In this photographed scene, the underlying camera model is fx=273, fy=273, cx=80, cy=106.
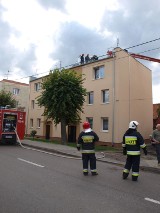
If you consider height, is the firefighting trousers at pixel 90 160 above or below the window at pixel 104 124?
below

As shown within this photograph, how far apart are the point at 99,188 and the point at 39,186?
1599 millimetres

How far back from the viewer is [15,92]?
60.2 meters

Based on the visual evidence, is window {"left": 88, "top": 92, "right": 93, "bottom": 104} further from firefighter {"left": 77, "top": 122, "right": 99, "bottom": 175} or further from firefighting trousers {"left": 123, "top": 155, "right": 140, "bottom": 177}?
firefighting trousers {"left": 123, "top": 155, "right": 140, "bottom": 177}

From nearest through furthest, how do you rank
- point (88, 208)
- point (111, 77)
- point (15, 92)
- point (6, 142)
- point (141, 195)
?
point (88, 208)
point (141, 195)
point (6, 142)
point (111, 77)
point (15, 92)

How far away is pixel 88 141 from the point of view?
940cm

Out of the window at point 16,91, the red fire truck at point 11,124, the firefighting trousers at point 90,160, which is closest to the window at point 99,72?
the red fire truck at point 11,124

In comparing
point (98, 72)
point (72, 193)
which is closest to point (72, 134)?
point (98, 72)

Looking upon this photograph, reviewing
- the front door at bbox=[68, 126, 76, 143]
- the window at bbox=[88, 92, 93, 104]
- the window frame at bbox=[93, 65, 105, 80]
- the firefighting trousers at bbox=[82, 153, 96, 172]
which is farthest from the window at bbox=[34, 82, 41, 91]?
the firefighting trousers at bbox=[82, 153, 96, 172]

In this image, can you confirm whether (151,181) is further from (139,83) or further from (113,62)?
(139,83)

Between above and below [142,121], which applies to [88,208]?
below

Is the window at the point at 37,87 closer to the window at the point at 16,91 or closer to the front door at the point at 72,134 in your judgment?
the front door at the point at 72,134

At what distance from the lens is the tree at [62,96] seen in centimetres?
2334

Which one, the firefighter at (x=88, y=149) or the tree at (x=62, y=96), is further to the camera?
the tree at (x=62, y=96)

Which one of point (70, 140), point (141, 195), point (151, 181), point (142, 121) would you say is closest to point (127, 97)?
point (142, 121)
